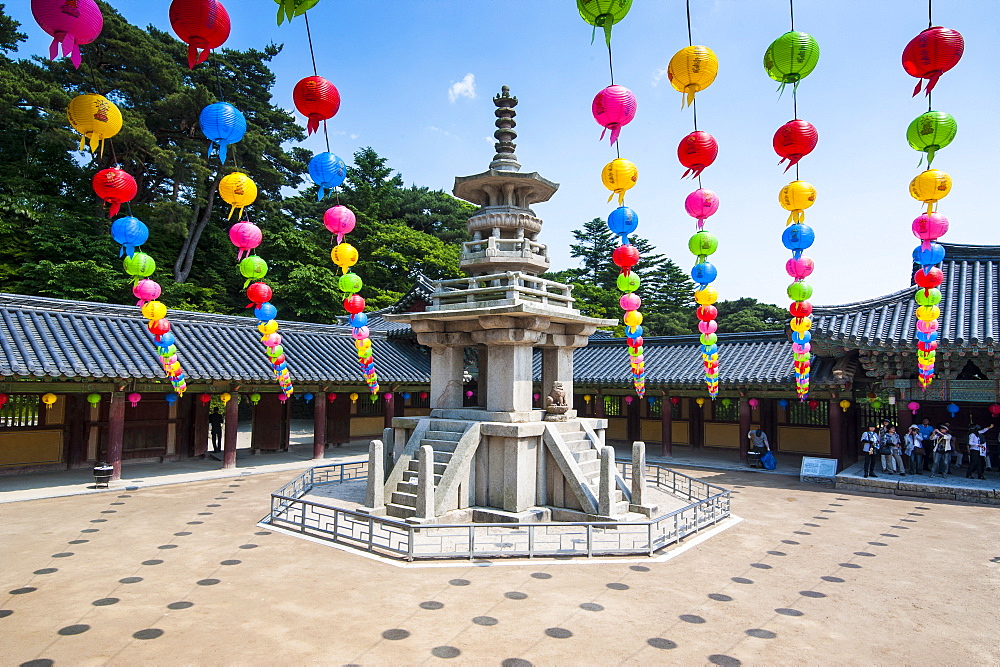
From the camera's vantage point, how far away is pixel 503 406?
43.2 ft

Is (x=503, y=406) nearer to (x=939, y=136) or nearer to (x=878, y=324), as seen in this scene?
(x=939, y=136)

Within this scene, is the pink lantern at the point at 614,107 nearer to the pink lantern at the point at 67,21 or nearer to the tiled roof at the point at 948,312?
the pink lantern at the point at 67,21

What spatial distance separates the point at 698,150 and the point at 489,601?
8131mm

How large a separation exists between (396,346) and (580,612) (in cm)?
2132

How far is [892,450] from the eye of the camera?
1812 cm

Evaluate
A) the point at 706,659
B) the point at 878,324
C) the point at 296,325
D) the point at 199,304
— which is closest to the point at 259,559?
the point at 706,659

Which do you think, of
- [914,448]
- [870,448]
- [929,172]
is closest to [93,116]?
[929,172]

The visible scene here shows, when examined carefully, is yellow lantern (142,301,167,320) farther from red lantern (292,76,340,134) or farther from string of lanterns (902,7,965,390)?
string of lanterns (902,7,965,390)

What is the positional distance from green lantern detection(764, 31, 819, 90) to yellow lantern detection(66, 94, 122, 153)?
8.96 metres

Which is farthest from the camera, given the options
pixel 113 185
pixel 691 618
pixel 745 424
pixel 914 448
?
pixel 745 424

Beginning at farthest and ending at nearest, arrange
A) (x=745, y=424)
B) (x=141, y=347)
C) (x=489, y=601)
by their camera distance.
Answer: (x=745, y=424), (x=141, y=347), (x=489, y=601)

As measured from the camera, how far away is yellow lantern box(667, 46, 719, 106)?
8664mm

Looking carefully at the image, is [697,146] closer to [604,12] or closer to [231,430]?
[604,12]

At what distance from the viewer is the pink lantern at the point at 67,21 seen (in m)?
5.86
